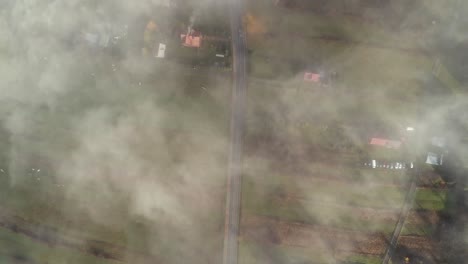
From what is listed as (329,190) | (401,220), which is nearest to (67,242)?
(329,190)

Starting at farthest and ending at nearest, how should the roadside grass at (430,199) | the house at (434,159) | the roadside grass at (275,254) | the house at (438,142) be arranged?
1. the house at (438,142)
2. the house at (434,159)
3. the roadside grass at (430,199)
4. the roadside grass at (275,254)

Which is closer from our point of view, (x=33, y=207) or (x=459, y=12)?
(x=33, y=207)

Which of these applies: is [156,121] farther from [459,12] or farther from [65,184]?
[459,12]

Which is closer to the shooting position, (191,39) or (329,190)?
(329,190)

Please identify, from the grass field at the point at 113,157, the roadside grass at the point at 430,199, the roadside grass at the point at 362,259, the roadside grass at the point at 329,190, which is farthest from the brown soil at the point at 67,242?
the roadside grass at the point at 430,199

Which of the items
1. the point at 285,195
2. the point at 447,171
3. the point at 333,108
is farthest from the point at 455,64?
the point at 285,195

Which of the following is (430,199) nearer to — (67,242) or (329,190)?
(329,190)

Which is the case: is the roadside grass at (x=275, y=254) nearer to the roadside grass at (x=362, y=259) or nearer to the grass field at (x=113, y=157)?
the roadside grass at (x=362, y=259)
